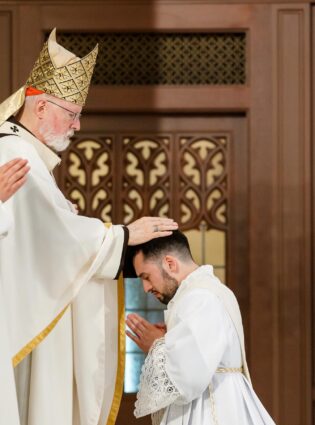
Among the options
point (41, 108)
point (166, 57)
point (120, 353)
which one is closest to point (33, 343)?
point (120, 353)

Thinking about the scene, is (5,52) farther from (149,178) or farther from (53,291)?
(53,291)

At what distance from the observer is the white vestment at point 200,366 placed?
348 cm

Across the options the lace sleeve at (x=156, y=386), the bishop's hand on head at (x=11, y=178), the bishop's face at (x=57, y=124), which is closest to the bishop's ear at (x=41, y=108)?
the bishop's face at (x=57, y=124)

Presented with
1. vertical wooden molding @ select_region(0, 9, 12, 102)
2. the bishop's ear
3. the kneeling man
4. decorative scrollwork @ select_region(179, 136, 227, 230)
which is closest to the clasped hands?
the kneeling man

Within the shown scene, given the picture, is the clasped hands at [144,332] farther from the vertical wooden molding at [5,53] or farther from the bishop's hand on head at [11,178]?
the vertical wooden molding at [5,53]

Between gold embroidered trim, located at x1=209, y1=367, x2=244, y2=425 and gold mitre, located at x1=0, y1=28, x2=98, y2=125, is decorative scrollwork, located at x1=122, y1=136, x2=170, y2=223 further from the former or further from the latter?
gold embroidered trim, located at x1=209, y1=367, x2=244, y2=425

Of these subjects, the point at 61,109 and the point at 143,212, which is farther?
the point at 143,212

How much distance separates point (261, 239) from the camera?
5.61 metres

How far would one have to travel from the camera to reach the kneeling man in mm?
3482

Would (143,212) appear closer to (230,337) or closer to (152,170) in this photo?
(152,170)

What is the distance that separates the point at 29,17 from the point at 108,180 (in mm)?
994

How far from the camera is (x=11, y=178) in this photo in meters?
3.47

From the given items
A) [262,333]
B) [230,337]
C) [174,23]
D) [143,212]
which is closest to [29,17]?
[174,23]

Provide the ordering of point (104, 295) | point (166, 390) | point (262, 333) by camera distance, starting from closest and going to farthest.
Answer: point (166, 390)
point (104, 295)
point (262, 333)
